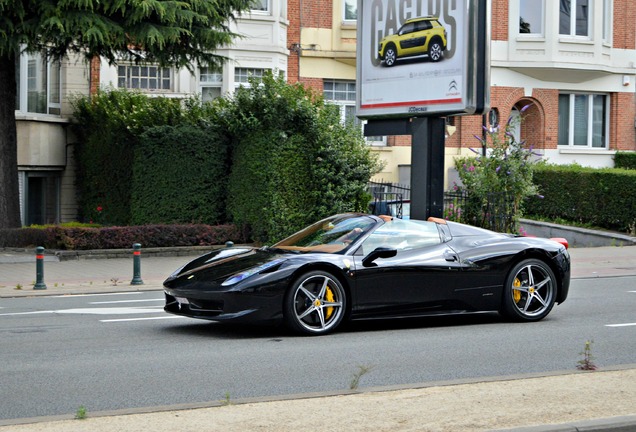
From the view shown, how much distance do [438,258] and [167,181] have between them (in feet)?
45.6

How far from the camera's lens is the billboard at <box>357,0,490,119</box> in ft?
54.5

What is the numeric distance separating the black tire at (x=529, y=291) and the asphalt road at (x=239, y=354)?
0.20m

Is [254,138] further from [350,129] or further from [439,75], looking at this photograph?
[439,75]

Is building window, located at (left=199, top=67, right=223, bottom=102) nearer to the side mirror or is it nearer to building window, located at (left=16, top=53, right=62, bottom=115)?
building window, located at (left=16, top=53, right=62, bottom=115)

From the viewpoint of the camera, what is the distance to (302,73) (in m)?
32.0

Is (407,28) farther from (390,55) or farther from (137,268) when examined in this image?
(137,268)

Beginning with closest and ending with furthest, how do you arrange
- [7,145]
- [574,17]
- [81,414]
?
[81,414] < [7,145] < [574,17]

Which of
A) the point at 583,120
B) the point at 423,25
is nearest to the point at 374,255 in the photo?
the point at 423,25

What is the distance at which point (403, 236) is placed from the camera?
11594 mm

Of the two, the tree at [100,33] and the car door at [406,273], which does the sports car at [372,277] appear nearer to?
the car door at [406,273]

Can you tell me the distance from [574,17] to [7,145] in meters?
19.4

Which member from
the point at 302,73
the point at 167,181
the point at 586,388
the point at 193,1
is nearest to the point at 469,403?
the point at 586,388

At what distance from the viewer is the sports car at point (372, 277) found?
10.6m

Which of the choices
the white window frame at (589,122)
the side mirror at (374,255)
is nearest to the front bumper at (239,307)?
the side mirror at (374,255)
